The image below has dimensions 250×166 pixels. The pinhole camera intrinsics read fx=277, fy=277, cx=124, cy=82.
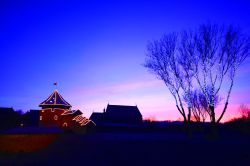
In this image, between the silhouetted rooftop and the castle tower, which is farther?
the silhouetted rooftop

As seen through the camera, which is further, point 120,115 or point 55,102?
point 120,115

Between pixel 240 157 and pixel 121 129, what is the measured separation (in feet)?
166

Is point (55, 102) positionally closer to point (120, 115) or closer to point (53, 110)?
point (53, 110)

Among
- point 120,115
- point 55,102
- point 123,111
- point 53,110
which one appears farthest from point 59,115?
point 123,111

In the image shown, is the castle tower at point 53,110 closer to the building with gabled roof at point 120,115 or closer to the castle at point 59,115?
the castle at point 59,115

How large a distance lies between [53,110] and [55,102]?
1958mm

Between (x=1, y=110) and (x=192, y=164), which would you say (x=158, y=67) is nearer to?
(x=192, y=164)

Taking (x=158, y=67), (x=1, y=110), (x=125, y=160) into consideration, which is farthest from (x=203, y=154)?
(x=1, y=110)

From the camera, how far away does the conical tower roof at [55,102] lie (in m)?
65.9

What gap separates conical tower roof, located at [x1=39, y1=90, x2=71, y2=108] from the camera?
65875 millimetres

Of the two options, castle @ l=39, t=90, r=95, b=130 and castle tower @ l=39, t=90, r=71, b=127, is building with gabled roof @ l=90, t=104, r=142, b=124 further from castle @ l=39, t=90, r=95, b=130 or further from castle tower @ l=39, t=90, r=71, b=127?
castle @ l=39, t=90, r=95, b=130

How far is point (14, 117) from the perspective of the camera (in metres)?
68.1

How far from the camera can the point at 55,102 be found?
6612 cm

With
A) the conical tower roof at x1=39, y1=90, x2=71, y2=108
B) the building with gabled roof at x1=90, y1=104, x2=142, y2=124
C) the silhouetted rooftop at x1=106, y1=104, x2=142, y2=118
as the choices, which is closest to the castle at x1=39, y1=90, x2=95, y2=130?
the conical tower roof at x1=39, y1=90, x2=71, y2=108
